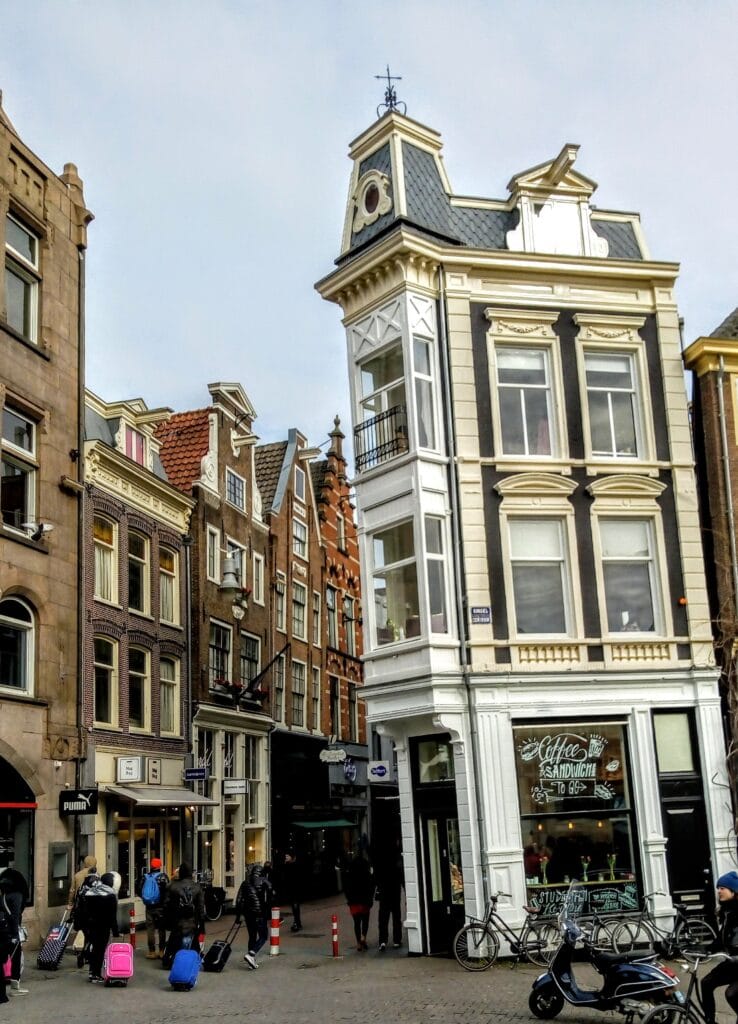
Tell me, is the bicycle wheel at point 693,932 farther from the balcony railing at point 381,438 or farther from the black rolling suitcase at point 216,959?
the balcony railing at point 381,438

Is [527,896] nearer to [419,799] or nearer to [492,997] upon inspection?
[419,799]

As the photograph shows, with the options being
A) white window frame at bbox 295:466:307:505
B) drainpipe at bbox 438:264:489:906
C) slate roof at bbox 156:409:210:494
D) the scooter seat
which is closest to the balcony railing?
drainpipe at bbox 438:264:489:906

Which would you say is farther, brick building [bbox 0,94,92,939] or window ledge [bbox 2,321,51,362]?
window ledge [bbox 2,321,51,362]

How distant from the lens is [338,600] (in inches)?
1903

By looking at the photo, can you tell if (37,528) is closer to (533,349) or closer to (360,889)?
(360,889)

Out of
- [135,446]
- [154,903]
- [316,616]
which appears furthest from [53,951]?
[316,616]

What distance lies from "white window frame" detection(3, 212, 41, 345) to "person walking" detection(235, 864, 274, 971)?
12.0 meters

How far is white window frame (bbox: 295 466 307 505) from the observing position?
43969 millimetres

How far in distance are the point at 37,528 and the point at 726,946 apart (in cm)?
1687

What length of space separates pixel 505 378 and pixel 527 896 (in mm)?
8973

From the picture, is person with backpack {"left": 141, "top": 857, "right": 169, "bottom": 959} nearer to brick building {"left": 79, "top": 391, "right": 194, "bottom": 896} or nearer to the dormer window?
brick building {"left": 79, "top": 391, "right": 194, "bottom": 896}

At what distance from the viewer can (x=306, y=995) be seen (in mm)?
16328

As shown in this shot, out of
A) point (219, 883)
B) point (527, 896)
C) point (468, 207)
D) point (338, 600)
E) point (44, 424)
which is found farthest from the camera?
point (338, 600)

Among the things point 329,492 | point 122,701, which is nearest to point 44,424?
point 122,701
